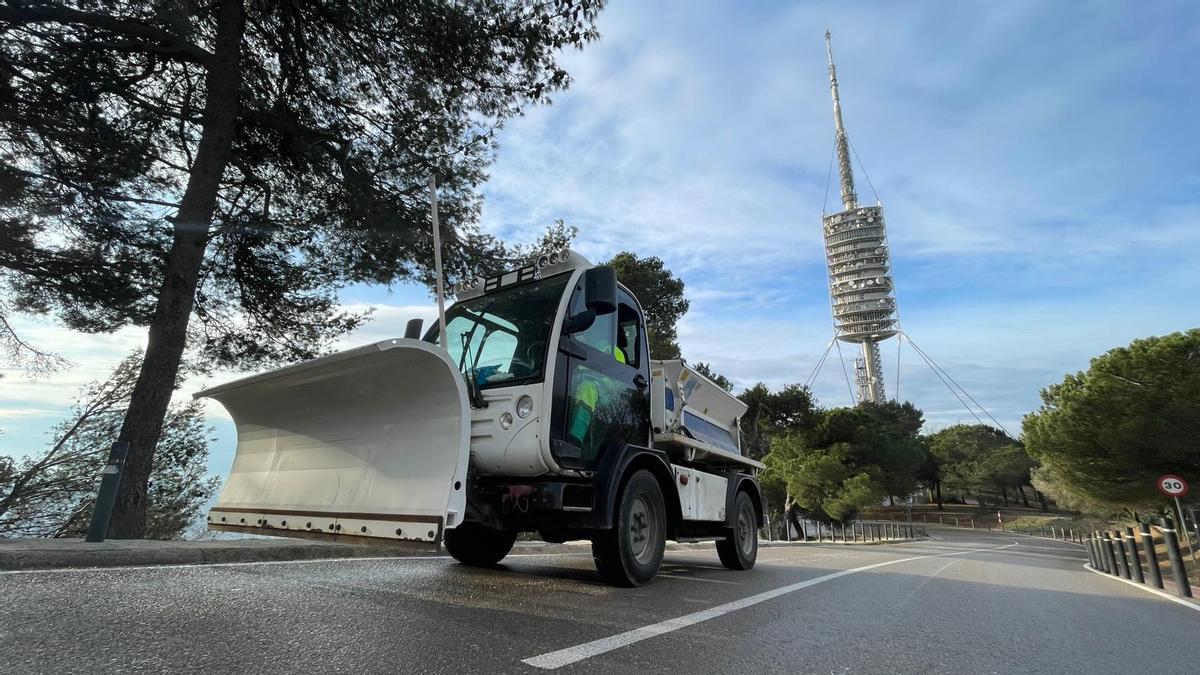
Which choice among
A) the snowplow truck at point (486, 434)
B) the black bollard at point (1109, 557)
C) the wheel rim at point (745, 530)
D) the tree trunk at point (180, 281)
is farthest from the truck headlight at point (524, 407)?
the black bollard at point (1109, 557)

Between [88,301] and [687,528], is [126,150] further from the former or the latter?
[687,528]

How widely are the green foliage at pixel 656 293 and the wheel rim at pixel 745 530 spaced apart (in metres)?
15.6

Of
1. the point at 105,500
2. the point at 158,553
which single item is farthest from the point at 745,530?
the point at 105,500

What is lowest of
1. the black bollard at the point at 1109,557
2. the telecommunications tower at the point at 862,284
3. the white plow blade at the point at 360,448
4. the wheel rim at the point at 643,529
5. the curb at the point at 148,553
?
the black bollard at the point at 1109,557

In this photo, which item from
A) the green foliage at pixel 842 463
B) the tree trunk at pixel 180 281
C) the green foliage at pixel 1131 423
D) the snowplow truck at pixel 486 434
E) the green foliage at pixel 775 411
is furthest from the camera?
the green foliage at pixel 842 463

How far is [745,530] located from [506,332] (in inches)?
170

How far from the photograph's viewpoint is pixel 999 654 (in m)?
3.15

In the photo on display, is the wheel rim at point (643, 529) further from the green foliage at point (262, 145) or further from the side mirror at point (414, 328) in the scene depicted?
the green foliage at point (262, 145)

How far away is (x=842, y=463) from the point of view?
41.5m

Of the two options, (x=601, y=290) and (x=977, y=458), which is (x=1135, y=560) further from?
(x=977, y=458)

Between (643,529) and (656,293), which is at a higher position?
A: (656,293)

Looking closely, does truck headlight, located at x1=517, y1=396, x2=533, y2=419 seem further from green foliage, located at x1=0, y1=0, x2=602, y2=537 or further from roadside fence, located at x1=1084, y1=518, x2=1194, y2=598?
roadside fence, located at x1=1084, y1=518, x2=1194, y2=598

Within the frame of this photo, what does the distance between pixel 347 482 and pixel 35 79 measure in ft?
21.3

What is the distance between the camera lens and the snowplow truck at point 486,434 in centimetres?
367
